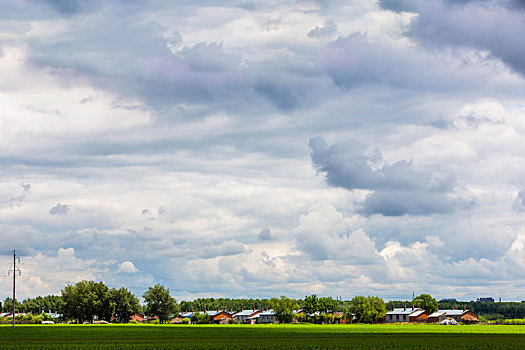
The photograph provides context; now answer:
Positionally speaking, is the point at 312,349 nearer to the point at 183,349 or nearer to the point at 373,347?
the point at 373,347

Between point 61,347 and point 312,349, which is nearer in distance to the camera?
point 312,349

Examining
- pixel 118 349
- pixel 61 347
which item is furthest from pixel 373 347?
pixel 61 347

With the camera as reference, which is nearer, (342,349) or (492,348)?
(342,349)

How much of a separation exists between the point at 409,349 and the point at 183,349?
1134 inches

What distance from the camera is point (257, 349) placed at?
77.3 metres

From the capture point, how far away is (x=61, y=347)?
8375 centimetres

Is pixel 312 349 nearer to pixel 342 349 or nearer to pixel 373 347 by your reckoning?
pixel 342 349

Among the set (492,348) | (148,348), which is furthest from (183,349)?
(492,348)

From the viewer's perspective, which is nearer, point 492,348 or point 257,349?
point 257,349

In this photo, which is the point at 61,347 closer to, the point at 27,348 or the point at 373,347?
the point at 27,348

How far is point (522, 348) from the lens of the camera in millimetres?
82125

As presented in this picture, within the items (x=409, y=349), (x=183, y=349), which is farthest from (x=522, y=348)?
(x=183, y=349)

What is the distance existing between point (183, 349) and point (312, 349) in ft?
53.8

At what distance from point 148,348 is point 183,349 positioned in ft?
16.9
